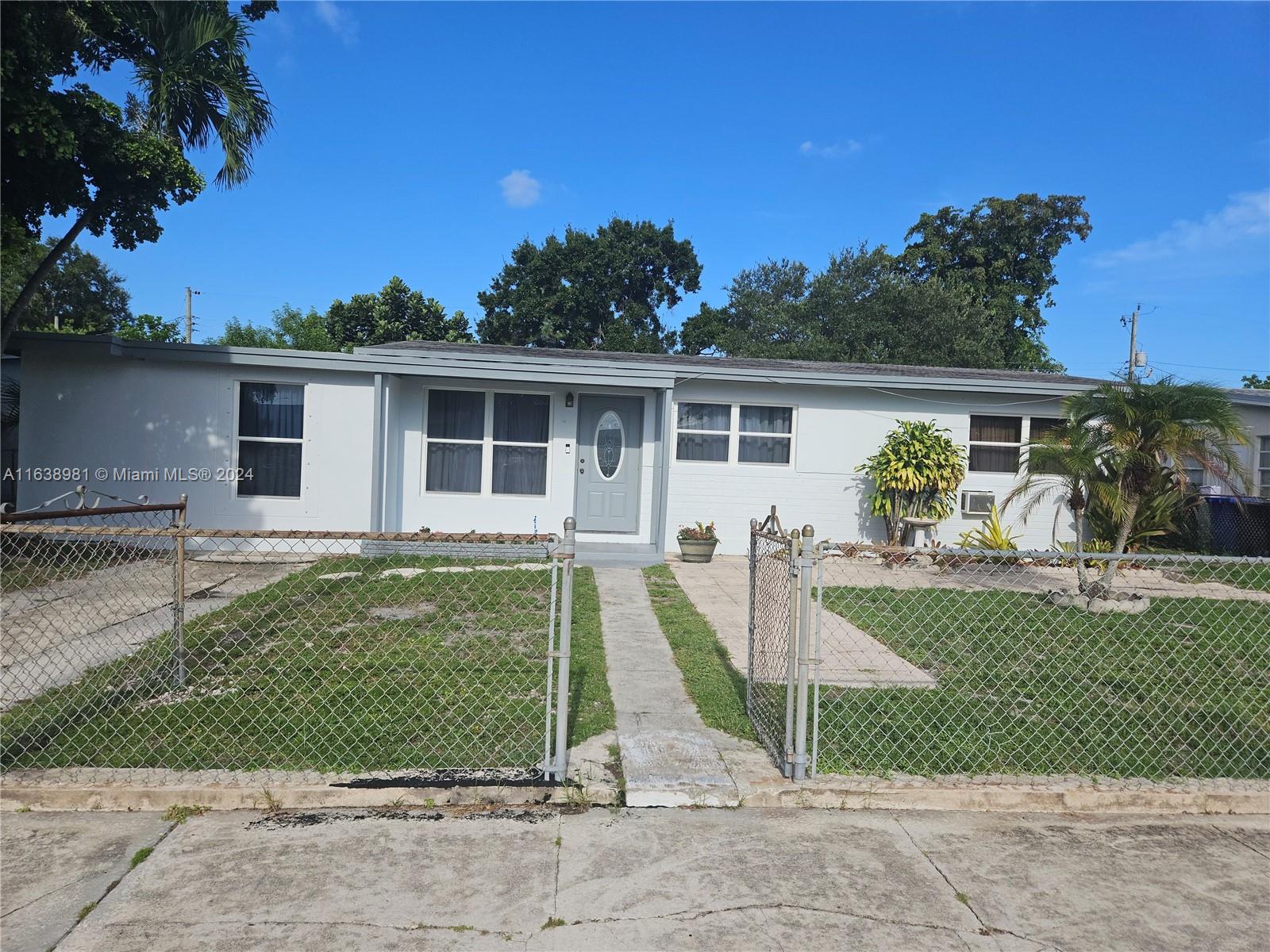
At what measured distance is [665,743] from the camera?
4.62m

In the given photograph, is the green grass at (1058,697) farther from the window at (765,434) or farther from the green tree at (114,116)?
the green tree at (114,116)

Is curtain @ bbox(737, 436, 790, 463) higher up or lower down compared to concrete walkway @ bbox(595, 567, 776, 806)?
higher up

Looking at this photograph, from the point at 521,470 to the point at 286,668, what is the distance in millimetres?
6888

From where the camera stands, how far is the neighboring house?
1129 centimetres

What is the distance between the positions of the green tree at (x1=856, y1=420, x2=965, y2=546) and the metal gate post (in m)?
8.39

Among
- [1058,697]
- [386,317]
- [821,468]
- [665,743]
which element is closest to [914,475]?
[821,468]

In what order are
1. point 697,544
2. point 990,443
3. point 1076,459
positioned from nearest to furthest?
point 1076,459, point 697,544, point 990,443

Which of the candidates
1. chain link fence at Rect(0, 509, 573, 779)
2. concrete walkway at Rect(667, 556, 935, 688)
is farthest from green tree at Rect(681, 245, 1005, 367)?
chain link fence at Rect(0, 509, 573, 779)

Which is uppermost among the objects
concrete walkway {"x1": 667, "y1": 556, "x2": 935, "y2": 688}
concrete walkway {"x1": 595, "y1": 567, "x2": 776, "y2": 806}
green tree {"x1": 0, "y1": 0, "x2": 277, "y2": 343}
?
green tree {"x1": 0, "y1": 0, "x2": 277, "y2": 343}

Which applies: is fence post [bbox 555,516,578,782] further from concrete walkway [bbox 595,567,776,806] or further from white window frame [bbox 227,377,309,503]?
white window frame [bbox 227,377,309,503]

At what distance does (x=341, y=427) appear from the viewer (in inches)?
464

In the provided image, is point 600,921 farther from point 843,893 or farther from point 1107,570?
point 1107,570

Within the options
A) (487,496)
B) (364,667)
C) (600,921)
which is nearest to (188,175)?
(487,496)

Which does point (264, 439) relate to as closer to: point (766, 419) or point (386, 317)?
point (766, 419)
